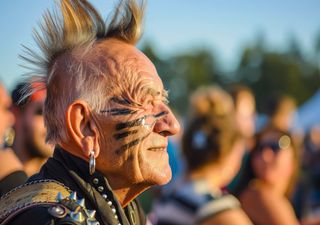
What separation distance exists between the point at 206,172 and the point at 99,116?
2.07 m

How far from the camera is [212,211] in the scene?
429cm

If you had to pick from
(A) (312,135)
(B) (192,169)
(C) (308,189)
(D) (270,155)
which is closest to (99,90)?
(B) (192,169)

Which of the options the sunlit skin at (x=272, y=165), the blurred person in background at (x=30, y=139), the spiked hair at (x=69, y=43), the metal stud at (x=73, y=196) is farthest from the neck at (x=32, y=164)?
the metal stud at (x=73, y=196)

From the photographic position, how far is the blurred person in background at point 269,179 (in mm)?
5305

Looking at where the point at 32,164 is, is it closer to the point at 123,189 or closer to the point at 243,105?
the point at 123,189

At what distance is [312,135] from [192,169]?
19.0 feet

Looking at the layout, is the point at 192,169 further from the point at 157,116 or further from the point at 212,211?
the point at 157,116

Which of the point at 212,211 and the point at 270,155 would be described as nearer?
the point at 212,211

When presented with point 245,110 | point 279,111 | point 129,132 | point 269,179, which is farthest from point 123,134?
point 245,110

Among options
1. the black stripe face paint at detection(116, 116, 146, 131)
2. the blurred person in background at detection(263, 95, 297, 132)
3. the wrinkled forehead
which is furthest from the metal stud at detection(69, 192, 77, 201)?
the blurred person in background at detection(263, 95, 297, 132)

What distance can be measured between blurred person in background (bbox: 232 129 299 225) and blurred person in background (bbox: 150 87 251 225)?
0.52 metres

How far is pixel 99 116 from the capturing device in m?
2.72

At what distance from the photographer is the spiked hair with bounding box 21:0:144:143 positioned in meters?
2.72

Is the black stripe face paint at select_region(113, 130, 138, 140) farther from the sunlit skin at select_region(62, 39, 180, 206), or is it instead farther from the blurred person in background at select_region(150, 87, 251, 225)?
the blurred person in background at select_region(150, 87, 251, 225)
